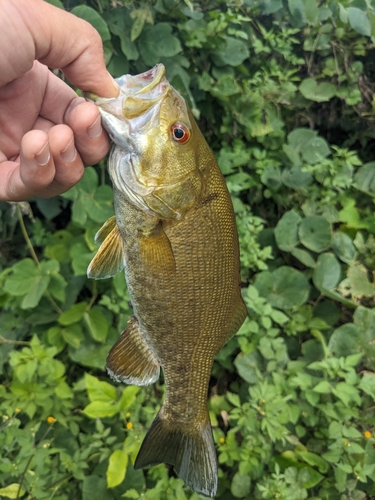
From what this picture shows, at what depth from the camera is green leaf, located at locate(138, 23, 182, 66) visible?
185 centimetres

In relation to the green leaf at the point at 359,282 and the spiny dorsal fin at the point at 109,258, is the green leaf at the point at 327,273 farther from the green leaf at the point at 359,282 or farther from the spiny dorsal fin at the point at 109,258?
the spiny dorsal fin at the point at 109,258

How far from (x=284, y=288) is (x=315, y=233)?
1.30ft

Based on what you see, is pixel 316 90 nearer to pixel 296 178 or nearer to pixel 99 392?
pixel 296 178

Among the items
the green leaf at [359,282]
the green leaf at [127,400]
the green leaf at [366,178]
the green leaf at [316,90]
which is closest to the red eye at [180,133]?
the green leaf at [127,400]

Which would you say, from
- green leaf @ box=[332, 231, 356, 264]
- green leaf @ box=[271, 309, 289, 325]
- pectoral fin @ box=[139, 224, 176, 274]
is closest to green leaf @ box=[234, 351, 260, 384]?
green leaf @ box=[271, 309, 289, 325]

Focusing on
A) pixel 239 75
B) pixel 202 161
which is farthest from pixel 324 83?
pixel 202 161

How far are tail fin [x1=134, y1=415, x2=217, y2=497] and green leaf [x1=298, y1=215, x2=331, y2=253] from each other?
1334 millimetres

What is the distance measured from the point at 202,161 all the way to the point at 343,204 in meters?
1.70

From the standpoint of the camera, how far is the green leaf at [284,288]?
209cm

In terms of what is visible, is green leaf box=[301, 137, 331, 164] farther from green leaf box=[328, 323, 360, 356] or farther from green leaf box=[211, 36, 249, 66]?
green leaf box=[328, 323, 360, 356]

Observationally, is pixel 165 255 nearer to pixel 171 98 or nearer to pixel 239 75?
pixel 171 98

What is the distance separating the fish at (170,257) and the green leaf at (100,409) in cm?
30

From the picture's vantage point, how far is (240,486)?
1656mm

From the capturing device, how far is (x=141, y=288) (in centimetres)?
113
